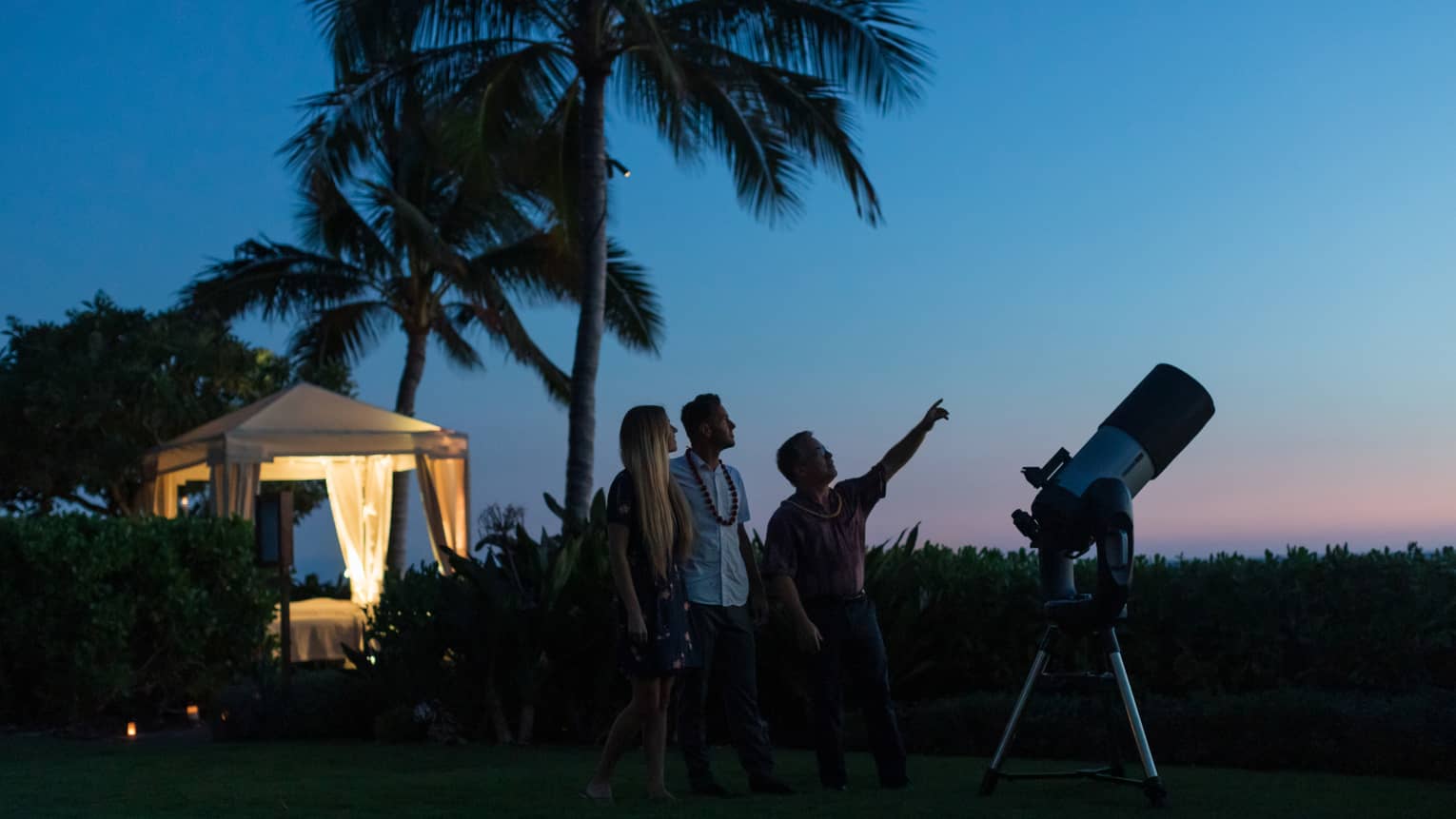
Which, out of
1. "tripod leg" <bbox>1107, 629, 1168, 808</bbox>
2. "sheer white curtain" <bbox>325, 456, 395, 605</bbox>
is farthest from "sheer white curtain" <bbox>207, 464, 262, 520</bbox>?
"tripod leg" <bbox>1107, 629, 1168, 808</bbox>

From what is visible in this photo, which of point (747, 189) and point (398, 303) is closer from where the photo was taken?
point (747, 189)

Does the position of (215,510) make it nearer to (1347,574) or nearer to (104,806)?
(104,806)

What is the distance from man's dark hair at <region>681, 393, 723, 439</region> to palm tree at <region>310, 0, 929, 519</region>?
403 inches

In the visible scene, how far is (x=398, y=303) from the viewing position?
27750mm

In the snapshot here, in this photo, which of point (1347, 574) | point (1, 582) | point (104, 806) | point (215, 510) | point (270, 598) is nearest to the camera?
point (104, 806)

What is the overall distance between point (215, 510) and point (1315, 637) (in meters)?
12.9

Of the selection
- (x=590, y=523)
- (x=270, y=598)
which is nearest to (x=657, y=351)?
(x=270, y=598)

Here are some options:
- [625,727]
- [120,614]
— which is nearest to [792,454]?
[625,727]

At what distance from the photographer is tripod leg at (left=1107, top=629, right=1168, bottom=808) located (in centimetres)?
570

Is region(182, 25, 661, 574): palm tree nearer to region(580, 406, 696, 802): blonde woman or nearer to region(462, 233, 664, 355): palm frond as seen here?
region(462, 233, 664, 355): palm frond

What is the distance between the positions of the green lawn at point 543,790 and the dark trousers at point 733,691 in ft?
0.64

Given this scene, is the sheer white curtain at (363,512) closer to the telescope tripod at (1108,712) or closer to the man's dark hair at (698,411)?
the man's dark hair at (698,411)

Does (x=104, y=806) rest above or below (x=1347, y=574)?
below

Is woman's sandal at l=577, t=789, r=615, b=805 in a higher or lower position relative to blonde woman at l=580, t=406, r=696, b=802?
lower
